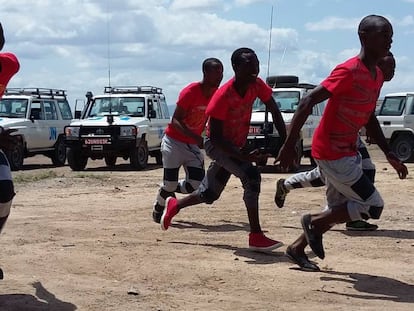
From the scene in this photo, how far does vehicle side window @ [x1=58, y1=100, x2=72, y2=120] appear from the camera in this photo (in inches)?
960

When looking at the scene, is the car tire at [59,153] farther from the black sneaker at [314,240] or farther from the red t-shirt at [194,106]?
the black sneaker at [314,240]

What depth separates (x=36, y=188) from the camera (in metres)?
14.2

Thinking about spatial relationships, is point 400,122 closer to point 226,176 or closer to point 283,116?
point 283,116

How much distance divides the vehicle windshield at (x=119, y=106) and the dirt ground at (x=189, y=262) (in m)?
10.4

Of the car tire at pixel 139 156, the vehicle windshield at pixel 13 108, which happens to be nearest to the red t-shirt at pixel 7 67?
the car tire at pixel 139 156

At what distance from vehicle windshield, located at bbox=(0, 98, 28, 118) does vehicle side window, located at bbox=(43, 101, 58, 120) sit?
0.83 metres

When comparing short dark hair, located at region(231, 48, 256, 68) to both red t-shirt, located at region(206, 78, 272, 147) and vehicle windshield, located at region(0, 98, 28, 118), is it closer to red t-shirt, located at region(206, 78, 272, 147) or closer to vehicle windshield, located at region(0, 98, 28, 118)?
red t-shirt, located at region(206, 78, 272, 147)

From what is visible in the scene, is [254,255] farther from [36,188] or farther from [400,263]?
[36,188]

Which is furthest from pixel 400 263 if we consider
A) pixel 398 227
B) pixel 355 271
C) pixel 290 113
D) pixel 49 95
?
pixel 49 95

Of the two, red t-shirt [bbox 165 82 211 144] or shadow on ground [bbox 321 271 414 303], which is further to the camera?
red t-shirt [bbox 165 82 211 144]

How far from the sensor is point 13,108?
2261 cm

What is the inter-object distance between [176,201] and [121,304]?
3.08 metres

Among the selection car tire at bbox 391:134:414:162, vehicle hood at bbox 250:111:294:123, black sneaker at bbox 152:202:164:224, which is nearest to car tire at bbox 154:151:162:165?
vehicle hood at bbox 250:111:294:123

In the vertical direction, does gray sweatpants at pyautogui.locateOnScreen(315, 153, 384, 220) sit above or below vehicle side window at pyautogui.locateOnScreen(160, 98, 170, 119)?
above
